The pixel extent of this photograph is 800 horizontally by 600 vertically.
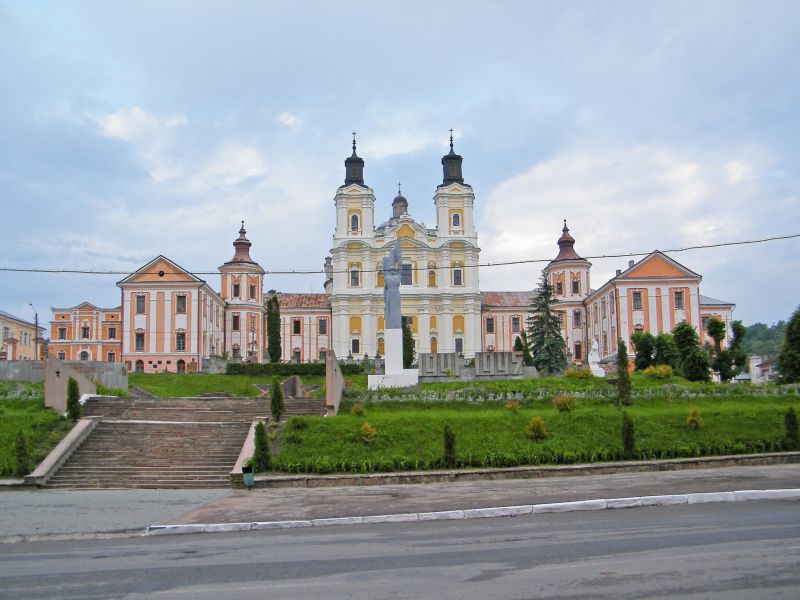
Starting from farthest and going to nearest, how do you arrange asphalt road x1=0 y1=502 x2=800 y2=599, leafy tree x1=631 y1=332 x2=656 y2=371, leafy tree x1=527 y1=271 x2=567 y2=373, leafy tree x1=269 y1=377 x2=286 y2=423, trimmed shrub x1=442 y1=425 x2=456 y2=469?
1. leafy tree x1=527 y1=271 x2=567 y2=373
2. leafy tree x1=631 y1=332 x2=656 y2=371
3. leafy tree x1=269 y1=377 x2=286 y2=423
4. trimmed shrub x1=442 y1=425 x2=456 y2=469
5. asphalt road x1=0 y1=502 x2=800 y2=599

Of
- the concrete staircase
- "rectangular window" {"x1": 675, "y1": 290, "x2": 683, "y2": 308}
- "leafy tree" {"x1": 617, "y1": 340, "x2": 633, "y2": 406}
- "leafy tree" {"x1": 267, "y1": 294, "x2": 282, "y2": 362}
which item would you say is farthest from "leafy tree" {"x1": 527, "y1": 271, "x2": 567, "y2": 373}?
"rectangular window" {"x1": 675, "y1": 290, "x2": 683, "y2": 308}

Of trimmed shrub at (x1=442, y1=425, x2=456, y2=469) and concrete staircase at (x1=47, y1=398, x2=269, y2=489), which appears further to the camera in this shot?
trimmed shrub at (x1=442, y1=425, x2=456, y2=469)

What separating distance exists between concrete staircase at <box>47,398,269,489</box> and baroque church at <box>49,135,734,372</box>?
32.2 metres

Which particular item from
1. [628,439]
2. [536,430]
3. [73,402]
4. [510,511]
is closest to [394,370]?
[536,430]

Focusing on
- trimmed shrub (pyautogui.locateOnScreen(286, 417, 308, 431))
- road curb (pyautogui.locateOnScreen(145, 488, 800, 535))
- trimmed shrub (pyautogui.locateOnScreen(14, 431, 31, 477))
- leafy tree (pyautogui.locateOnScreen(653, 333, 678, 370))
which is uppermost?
leafy tree (pyautogui.locateOnScreen(653, 333, 678, 370))

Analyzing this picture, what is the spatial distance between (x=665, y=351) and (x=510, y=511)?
2824 cm

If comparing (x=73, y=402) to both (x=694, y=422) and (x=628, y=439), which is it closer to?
(x=628, y=439)

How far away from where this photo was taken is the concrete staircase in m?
20.4

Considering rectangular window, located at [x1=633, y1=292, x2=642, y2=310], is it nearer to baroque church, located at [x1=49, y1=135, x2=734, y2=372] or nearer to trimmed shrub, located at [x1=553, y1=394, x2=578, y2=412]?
baroque church, located at [x1=49, y1=135, x2=734, y2=372]

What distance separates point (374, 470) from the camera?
20.4m

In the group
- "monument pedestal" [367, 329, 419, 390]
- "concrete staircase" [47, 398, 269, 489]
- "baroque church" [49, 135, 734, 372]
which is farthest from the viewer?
"baroque church" [49, 135, 734, 372]

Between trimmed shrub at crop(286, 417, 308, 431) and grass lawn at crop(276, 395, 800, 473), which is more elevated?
trimmed shrub at crop(286, 417, 308, 431)

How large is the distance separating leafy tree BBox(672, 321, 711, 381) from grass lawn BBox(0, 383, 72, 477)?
81.2 ft

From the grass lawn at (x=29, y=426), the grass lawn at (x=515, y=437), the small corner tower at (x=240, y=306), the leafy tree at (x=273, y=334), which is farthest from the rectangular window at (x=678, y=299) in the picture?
the grass lawn at (x=29, y=426)
